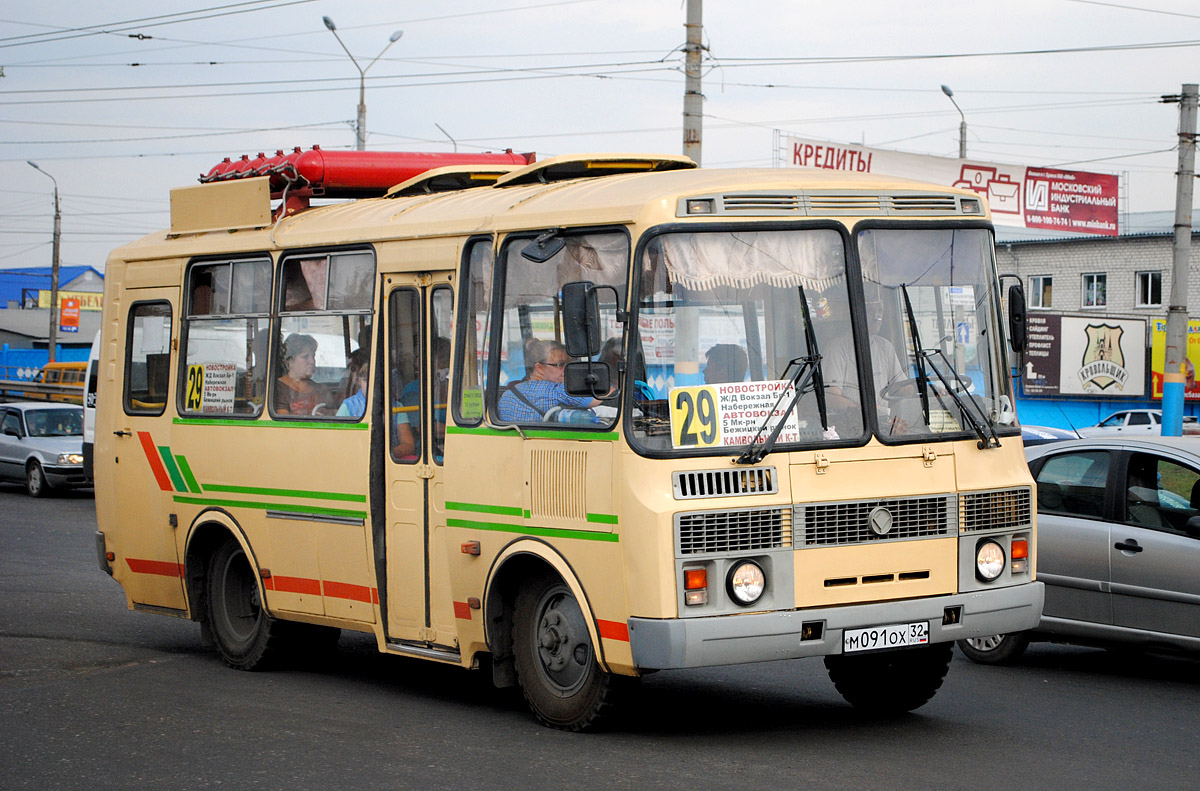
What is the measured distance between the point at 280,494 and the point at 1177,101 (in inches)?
742

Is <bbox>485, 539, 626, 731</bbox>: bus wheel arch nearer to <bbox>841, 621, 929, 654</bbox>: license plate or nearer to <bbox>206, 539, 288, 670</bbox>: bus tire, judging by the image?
<bbox>841, 621, 929, 654</bbox>: license plate

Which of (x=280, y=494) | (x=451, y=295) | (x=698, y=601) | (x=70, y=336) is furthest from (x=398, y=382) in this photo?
(x=70, y=336)

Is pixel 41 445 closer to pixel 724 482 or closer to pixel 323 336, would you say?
pixel 323 336

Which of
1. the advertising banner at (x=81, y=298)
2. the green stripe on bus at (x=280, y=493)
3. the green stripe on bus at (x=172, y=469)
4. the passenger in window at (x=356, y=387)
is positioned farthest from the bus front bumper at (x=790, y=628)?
the advertising banner at (x=81, y=298)

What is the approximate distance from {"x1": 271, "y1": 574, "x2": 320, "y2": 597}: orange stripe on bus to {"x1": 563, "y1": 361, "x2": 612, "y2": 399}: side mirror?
3041 mm

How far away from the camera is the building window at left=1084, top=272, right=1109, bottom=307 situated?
5188 cm

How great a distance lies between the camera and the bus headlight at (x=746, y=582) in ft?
21.9

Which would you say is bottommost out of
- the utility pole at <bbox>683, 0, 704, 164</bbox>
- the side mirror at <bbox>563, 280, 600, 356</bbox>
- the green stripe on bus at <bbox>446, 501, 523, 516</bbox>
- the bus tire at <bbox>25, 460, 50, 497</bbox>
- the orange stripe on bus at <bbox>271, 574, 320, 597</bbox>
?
the bus tire at <bbox>25, 460, 50, 497</bbox>

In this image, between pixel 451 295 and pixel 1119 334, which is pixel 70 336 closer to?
pixel 1119 334

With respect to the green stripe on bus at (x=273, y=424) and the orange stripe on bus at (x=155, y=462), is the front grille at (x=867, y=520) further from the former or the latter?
the orange stripe on bus at (x=155, y=462)

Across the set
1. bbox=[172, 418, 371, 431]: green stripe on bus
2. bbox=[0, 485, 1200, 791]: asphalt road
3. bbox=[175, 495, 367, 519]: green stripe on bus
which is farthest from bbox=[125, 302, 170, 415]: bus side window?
bbox=[0, 485, 1200, 791]: asphalt road

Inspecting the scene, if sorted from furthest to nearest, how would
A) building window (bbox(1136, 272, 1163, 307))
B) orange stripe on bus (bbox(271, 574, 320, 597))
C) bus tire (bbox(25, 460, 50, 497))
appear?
building window (bbox(1136, 272, 1163, 307)) → bus tire (bbox(25, 460, 50, 497)) → orange stripe on bus (bbox(271, 574, 320, 597))

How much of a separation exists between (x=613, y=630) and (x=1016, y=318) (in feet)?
8.83

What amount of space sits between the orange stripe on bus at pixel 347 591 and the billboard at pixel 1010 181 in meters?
21.5
